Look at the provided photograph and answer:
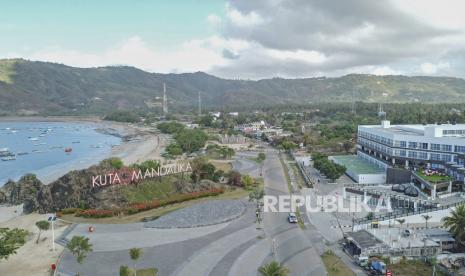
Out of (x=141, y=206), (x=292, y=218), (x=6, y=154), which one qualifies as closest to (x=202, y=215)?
(x=141, y=206)

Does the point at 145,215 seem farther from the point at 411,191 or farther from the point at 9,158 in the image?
the point at 9,158

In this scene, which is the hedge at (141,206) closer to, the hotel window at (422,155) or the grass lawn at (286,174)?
the grass lawn at (286,174)

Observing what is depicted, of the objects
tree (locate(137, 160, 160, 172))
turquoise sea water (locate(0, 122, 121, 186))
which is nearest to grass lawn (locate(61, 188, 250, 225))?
tree (locate(137, 160, 160, 172))

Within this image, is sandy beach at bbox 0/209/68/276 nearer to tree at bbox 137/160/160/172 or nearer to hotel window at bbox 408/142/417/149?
tree at bbox 137/160/160/172

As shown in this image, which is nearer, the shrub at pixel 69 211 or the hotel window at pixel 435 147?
the shrub at pixel 69 211

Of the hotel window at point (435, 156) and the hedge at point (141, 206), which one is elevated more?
the hotel window at point (435, 156)

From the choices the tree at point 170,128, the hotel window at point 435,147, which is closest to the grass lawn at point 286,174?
the hotel window at point 435,147
